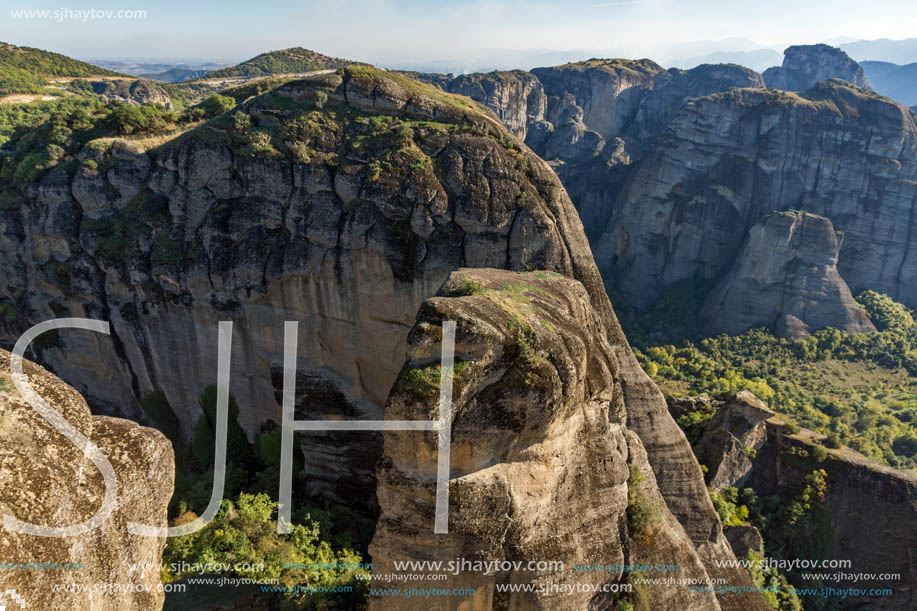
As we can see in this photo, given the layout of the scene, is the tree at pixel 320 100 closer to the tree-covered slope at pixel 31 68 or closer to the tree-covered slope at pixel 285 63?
the tree-covered slope at pixel 31 68

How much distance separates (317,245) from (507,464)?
1307cm

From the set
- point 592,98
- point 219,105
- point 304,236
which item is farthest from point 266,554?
point 592,98

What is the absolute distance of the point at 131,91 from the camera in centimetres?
6097

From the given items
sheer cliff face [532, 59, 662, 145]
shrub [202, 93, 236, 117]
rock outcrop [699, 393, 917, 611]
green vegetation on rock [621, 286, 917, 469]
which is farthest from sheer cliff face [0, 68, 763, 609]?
sheer cliff face [532, 59, 662, 145]

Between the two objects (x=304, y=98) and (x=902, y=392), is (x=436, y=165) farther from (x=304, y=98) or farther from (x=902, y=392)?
(x=902, y=392)

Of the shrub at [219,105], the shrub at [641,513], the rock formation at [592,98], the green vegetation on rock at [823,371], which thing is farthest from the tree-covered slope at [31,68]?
the green vegetation on rock at [823,371]

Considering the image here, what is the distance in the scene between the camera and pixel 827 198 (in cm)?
6022

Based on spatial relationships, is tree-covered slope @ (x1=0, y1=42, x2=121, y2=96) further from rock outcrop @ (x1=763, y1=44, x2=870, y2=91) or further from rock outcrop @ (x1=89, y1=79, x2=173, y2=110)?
rock outcrop @ (x1=763, y1=44, x2=870, y2=91)

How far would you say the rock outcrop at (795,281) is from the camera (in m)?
51.0

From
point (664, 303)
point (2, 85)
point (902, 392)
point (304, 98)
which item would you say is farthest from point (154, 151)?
point (902, 392)

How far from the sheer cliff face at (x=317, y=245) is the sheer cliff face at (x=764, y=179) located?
42.3m

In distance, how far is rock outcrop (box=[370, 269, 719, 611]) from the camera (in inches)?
448

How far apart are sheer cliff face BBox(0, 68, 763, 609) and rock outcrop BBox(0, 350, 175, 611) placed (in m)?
13.7

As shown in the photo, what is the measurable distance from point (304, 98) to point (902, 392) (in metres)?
50.4
